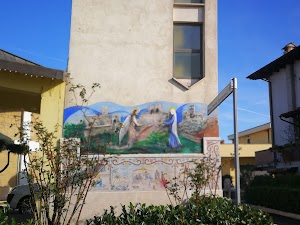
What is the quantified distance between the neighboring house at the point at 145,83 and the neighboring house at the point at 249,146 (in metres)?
20.2

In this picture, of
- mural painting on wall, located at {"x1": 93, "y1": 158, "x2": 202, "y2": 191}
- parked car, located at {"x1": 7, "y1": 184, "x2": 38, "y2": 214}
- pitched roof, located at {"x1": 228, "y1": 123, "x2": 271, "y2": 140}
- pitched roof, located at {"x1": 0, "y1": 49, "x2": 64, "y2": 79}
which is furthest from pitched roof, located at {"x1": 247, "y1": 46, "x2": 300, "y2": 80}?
parked car, located at {"x1": 7, "y1": 184, "x2": 38, "y2": 214}

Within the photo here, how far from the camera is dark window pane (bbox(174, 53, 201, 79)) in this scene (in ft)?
34.9

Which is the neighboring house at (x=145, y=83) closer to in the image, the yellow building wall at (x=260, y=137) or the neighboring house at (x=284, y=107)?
the neighboring house at (x=284, y=107)

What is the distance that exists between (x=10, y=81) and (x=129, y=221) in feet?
18.0

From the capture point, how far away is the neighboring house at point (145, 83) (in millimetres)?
9828

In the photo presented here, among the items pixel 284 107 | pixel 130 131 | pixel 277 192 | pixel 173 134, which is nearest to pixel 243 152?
A: pixel 284 107

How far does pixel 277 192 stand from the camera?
16250mm

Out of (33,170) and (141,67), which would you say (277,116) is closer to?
(141,67)

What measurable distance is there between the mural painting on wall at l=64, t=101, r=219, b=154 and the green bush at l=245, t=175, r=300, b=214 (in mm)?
6706

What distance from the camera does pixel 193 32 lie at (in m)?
10.9

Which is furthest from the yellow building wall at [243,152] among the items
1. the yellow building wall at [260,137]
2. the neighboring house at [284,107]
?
the neighboring house at [284,107]

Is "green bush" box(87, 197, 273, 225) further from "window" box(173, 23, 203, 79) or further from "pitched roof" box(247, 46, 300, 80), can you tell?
"pitched roof" box(247, 46, 300, 80)

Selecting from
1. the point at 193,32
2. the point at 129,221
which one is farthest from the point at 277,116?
the point at 129,221

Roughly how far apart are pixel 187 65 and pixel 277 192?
28.1 ft
